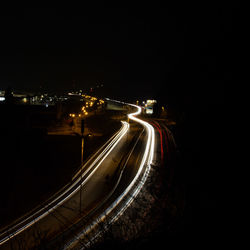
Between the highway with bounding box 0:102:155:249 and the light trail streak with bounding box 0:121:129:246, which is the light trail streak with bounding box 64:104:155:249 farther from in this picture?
the light trail streak with bounding box 0:121:129:246

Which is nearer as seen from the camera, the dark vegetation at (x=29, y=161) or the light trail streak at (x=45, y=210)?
the light trail streak at (x=45, y=210)

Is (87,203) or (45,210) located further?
(87,203)

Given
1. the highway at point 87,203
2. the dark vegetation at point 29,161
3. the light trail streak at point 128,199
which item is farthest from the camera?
the dark vegetation at point 29,161

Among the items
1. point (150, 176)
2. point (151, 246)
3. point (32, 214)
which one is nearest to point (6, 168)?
point (32, 214)

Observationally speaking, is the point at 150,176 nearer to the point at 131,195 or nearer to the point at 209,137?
the point at 131,195

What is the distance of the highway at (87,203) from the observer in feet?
30.2

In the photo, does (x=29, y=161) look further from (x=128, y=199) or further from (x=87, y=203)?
(x=128, y=199)

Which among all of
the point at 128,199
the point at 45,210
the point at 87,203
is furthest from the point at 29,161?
the point at 128,199

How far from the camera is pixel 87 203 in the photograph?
478 inches

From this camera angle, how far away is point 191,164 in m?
17.1

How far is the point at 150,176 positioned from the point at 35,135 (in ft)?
50.1

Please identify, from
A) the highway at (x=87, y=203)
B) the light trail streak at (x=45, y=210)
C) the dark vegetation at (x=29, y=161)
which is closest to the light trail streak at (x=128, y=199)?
the highway at (x=87, y=203)

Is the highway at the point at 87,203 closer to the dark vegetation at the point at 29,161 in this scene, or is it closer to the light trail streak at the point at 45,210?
the light trail streak at the point at 45,210

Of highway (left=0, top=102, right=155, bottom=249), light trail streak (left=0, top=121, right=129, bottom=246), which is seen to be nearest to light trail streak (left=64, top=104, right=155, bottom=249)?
highway (left=0, top=102, right=155, bottom=249)
